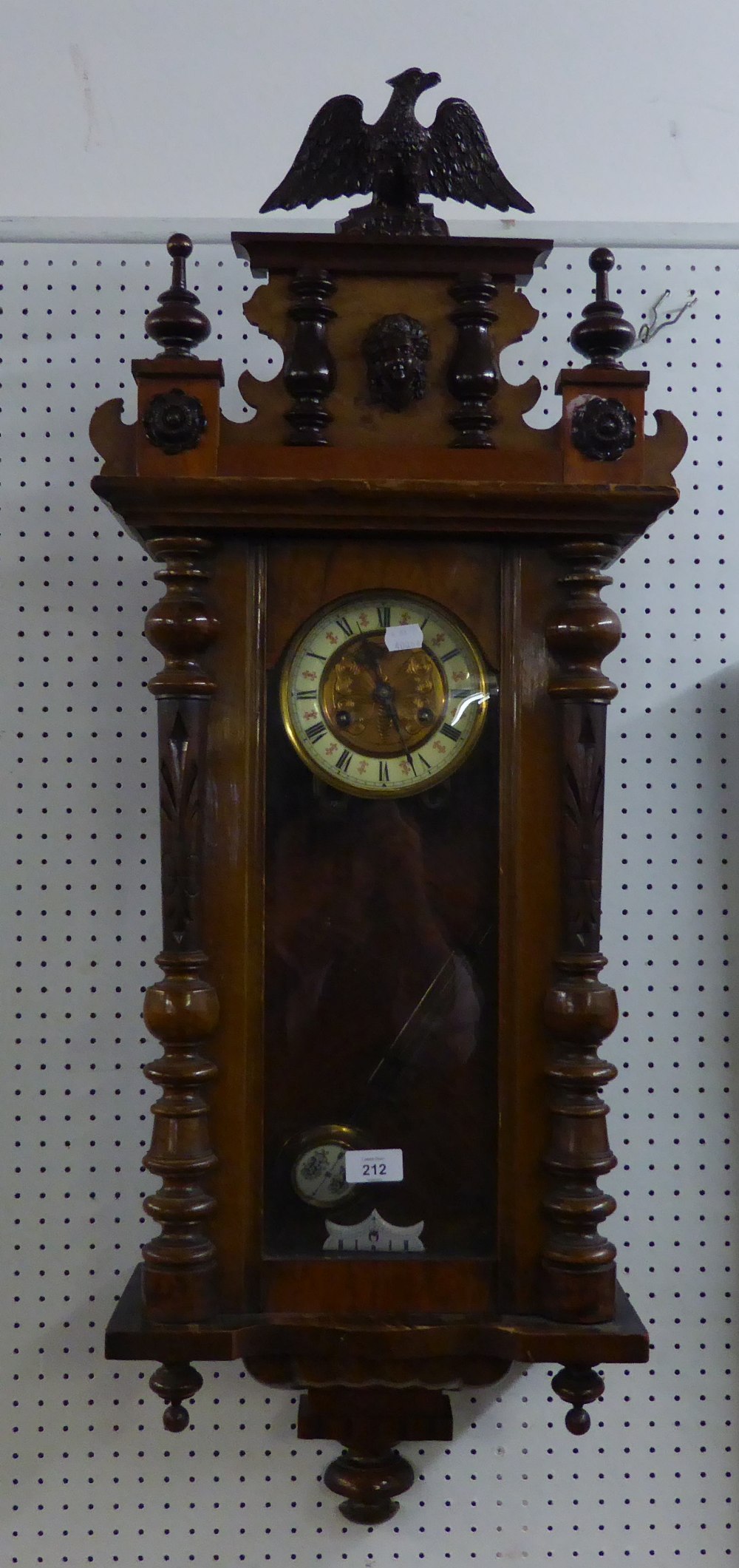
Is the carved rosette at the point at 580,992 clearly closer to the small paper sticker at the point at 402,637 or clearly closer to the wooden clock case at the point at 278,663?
the wooden clock case at the point at 278,663

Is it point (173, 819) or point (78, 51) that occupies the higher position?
point (78, 51)

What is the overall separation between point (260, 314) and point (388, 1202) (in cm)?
84

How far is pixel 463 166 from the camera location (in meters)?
1.18

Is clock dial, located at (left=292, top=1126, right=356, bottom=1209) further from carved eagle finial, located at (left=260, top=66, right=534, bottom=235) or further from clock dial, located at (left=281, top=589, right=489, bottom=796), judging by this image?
carved eagle finial, located at (left=260, top=66, right=534, bottom=235)

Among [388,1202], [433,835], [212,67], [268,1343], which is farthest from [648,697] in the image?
[212,67]

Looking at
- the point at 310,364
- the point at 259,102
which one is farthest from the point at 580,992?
the point at 259,102

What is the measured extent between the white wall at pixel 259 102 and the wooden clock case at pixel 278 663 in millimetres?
391

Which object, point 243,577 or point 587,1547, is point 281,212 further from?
point 587,1547

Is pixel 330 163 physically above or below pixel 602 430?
above

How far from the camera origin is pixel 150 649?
4.56ft

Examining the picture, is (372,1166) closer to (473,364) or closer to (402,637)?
→ (402,637)

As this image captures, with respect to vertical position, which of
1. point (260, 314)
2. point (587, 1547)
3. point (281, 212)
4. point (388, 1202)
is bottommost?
point (587, 1547)

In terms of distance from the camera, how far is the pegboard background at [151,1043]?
1.35 metres

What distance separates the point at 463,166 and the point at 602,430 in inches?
12.4
